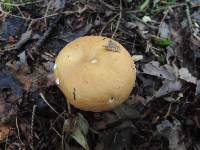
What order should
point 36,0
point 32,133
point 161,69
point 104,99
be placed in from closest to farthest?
point 104,99 < point 32,133 < point 161,69 < point 36,0

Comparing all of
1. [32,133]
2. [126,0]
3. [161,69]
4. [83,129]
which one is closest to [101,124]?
[83,129]

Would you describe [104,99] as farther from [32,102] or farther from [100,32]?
[100,32]

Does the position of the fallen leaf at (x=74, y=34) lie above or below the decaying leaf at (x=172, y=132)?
above

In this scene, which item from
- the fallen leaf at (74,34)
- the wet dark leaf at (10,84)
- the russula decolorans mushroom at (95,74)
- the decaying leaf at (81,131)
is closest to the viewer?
the russula decolorans mushroom at (95,74)

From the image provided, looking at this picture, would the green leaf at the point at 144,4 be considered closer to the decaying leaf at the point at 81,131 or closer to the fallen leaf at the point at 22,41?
the fallen leaf at the point at 22,41

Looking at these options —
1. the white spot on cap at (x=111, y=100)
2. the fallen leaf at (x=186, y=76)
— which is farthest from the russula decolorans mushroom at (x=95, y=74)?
the fallen leaf at (x=186, y=76)

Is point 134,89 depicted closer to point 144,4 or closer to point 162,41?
point 162,41

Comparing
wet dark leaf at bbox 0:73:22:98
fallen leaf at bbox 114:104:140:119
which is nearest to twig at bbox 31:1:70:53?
wet dark leaf at bbox 0:73:22:98
